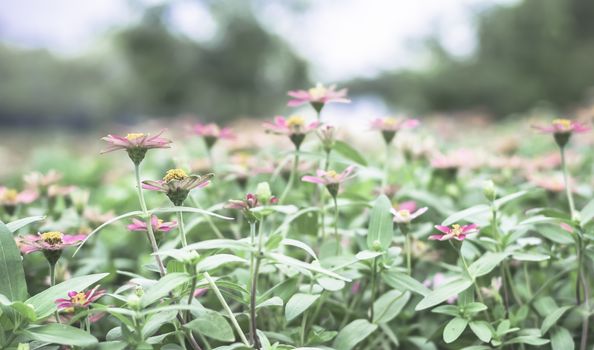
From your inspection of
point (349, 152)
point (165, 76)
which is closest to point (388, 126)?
point (349, 152)

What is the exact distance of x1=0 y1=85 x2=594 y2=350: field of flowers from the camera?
645 millimetres

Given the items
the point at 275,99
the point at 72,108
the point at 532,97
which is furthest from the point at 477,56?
the point at 72,108

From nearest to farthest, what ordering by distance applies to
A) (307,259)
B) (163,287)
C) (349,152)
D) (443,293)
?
(163,287)
(443,293)
(307,259)
(349,152)

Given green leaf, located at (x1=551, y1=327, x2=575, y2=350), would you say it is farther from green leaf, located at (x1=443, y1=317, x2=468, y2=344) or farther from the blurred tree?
the blurred tree

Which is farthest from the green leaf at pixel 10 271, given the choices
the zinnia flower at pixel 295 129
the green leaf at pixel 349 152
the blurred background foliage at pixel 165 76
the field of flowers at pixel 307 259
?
the blurred background foliage at pixel 165 76

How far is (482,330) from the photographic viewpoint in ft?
2.37

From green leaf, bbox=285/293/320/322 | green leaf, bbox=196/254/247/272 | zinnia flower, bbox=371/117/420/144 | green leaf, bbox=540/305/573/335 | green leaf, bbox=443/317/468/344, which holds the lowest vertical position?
green leaf, bbox=540/305/573/335

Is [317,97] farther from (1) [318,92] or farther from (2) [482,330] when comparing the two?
(2) [482,330]

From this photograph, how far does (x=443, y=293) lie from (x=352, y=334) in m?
0.13

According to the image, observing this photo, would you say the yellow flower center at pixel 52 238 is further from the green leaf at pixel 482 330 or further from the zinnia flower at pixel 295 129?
the green leaf at pixel 482 330

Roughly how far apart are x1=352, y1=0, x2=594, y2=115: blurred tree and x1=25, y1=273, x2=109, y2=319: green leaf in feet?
24.2

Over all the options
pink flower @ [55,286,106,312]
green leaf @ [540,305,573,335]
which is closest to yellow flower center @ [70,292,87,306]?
pink flower @ [55,286,106,312]

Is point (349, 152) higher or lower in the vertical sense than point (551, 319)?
higher

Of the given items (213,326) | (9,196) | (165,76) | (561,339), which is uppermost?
(165,76)
